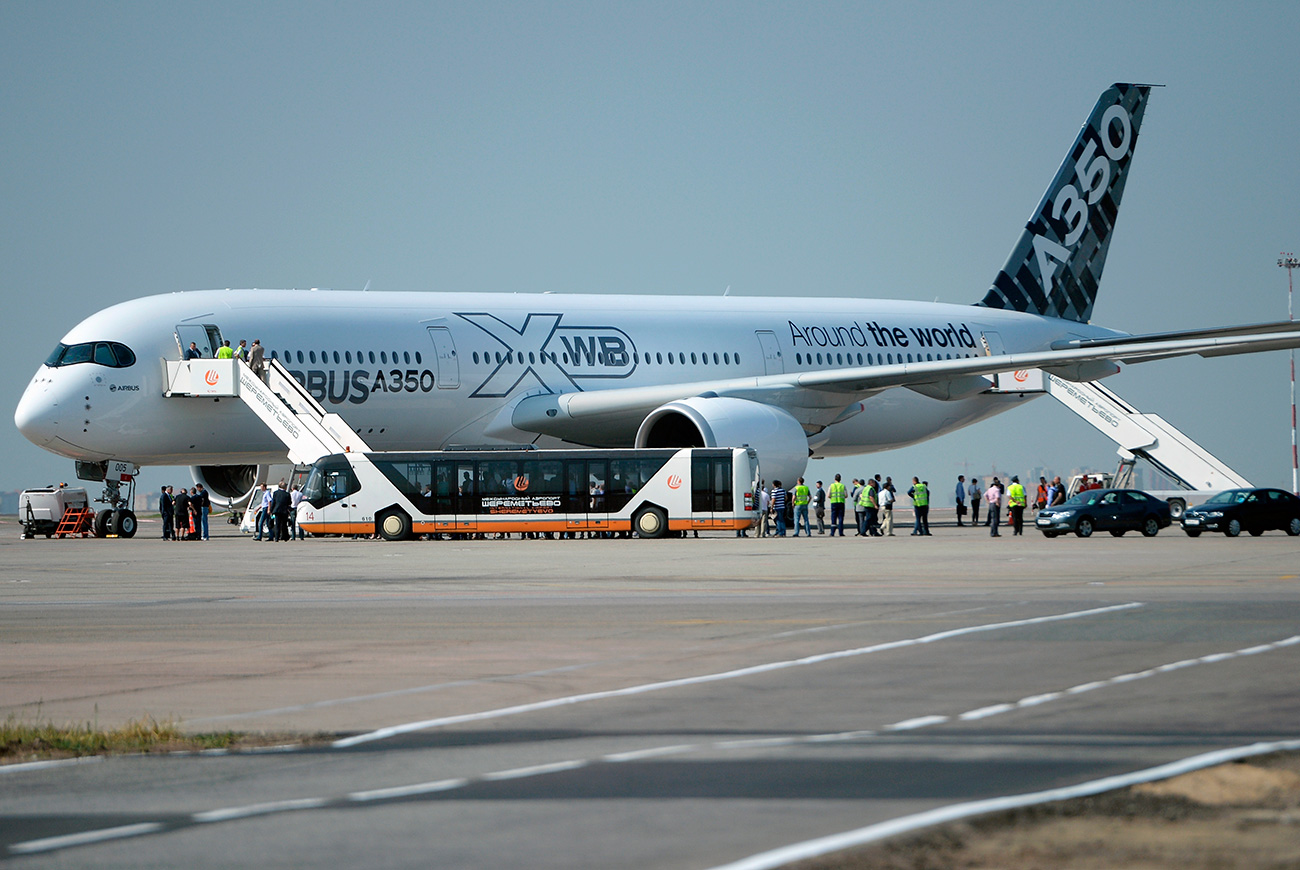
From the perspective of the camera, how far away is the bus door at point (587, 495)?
33.8 m

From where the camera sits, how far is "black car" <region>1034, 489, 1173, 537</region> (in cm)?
3503

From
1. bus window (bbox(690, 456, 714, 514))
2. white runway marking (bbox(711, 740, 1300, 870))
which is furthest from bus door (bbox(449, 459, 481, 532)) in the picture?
white runway marking (bbox(711, 740, 1300, 870))

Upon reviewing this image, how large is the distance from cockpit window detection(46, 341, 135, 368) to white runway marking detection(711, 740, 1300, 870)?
2922cm

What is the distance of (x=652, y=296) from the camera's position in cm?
4131

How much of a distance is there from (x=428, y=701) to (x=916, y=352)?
3562cm

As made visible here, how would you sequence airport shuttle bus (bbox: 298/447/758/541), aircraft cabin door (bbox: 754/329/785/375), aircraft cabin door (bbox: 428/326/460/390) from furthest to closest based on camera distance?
aircraft cabin door (bbox: 754/329/785/375), aircraft cabin door (bbox: 428/326/460/390), airport shuttle bus (bbox: 298/447/758/541)

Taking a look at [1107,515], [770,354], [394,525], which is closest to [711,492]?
[394,525]

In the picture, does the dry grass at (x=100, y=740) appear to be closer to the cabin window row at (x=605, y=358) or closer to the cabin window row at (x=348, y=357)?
the cabin window row at (x=348, y=357)

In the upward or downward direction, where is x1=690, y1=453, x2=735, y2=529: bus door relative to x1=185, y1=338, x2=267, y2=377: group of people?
downward

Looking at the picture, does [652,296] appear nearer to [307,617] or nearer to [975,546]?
[975,546]

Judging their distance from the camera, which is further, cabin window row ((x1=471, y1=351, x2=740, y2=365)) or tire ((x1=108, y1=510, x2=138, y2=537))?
tire ((x1=108, y1=510, x2=138, y2=537))

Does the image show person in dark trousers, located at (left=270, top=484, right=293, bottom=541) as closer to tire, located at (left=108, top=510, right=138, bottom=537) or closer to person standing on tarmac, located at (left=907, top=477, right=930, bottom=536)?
tire, located at (left=108, top=510, right=138, bottom=537)

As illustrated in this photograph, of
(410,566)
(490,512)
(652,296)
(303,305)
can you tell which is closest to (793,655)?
(410,566)

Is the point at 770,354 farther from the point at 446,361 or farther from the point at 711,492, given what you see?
the point at 446,361
